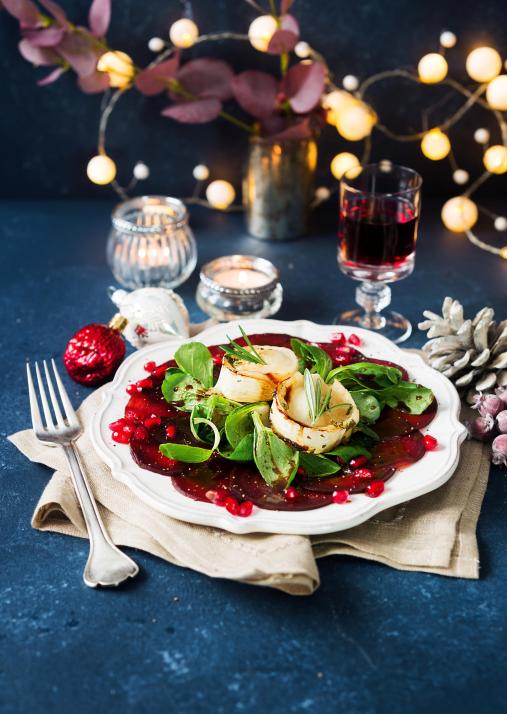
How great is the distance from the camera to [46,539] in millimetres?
1180

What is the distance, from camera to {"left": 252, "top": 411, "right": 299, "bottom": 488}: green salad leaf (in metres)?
1.16

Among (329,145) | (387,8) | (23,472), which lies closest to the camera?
(23,472)

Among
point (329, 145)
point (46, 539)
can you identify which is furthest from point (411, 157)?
point (46, 539)

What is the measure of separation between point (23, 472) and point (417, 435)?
0.60 m

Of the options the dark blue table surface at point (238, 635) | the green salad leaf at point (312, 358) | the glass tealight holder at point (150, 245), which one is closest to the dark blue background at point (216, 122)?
the glass tealight holder at point (150, 245)

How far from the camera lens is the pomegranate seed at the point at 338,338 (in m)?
1.49

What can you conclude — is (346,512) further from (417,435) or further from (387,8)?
(387,8)

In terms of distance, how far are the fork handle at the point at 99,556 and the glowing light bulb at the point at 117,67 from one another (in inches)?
43.4

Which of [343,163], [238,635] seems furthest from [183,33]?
[238,635]

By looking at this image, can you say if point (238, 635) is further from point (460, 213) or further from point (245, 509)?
point (460, 213)

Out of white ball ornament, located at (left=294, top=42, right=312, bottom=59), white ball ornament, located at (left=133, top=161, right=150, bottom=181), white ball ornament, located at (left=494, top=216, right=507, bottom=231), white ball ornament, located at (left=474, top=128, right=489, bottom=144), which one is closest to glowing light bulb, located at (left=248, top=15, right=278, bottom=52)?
white ball ornament, located at (left=294, top=42, right=312, bottom=59)

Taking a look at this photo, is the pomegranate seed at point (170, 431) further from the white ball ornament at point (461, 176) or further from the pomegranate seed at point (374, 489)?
the white ball ornament at point (461, 176)

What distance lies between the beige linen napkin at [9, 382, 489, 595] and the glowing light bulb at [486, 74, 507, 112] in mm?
980

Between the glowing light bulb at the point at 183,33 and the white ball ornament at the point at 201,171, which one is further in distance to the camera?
the white ball ornament at the point at 201,171
